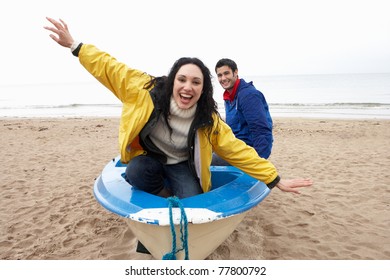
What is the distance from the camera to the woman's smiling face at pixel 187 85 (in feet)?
7.19

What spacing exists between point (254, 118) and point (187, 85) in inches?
42.9

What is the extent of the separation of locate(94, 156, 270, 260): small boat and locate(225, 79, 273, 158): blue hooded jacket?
0.60 metres

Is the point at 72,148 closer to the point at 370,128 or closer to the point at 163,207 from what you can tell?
the point at 163,207

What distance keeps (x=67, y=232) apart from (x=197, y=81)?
227 centimetres

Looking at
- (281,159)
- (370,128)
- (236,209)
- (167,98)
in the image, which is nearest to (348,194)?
(281,159)

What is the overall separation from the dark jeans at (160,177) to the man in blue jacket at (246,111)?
0.76 metres

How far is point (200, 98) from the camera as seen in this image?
2.36 meters

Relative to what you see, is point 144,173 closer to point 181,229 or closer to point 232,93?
point 181,229

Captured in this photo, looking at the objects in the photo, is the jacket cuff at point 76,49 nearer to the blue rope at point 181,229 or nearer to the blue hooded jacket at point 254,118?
the blue rope at point 181,229

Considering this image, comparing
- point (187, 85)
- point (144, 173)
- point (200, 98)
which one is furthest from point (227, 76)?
point (144, 173)

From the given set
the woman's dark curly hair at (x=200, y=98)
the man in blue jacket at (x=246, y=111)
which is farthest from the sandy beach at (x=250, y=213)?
the woman's dark curly hair at (x=200, y=98)

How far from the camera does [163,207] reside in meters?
1.88

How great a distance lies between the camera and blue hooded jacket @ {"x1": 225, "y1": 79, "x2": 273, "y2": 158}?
2.99m

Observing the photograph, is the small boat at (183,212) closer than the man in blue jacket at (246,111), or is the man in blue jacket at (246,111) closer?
the small boat at (183,212)
